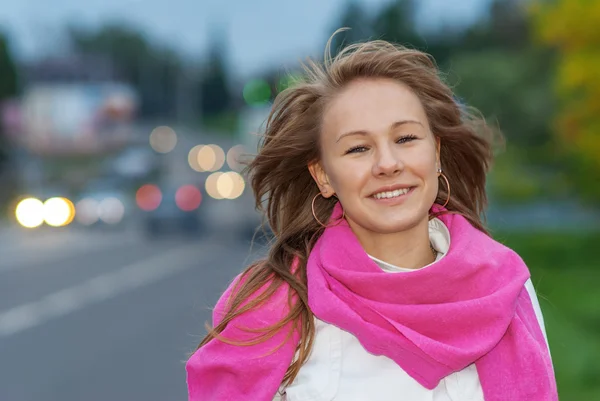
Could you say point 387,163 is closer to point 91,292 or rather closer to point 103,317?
point 103,317

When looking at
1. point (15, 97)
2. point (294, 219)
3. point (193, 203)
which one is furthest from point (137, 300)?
point (15, 97)

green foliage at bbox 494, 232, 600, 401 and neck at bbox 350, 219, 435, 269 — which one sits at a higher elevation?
neck at bbox 350, 219, 435, 269

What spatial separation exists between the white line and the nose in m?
10.8

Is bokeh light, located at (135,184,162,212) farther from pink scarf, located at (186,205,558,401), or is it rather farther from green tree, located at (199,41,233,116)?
green tree, located at (199,41,233,116)

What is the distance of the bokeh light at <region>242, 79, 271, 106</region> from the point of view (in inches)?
999

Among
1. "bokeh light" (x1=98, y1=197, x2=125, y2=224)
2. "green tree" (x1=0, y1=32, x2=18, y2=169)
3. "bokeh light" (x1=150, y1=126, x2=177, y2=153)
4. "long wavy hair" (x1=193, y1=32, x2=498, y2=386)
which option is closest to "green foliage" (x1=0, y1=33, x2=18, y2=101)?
"green tree" (x1=0, y1=32, x2=18, y2=169)

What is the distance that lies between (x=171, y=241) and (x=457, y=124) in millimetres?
28150

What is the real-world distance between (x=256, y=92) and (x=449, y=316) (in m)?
22.9

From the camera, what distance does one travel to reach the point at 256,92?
83.8ft

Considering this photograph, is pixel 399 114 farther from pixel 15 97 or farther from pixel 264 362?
pixel 15 97

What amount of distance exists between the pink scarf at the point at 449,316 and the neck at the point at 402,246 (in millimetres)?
125

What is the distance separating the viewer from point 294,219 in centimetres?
332

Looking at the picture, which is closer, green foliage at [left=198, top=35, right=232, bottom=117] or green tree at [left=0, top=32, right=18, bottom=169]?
green tree at [left=0, top=32, right=18, bottom=169]

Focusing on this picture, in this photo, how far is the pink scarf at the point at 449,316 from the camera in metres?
2.78
